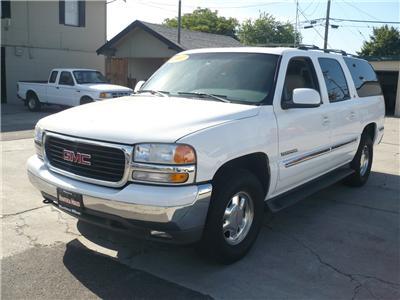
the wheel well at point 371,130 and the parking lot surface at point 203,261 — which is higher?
the wheel well at point 371,130

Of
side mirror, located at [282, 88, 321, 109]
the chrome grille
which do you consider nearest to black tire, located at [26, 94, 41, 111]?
the chrome grille

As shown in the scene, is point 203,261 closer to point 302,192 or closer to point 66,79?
point 302,192

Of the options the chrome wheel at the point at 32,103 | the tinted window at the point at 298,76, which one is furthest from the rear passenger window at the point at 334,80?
the chrome wheel at the point at 32,103

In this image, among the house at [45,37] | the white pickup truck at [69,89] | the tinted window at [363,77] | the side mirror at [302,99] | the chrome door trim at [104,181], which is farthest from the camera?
the house at [45,37]

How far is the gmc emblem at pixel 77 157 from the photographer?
146 inches

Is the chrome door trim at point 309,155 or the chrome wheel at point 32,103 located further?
the chrome wheel at point 32,103

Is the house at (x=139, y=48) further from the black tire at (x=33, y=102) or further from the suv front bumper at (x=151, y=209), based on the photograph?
the suv front bumper at (x=151, y=209)

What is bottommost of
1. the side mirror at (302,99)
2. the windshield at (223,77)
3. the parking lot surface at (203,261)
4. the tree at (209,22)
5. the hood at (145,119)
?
the parking lot surface at (203,261)

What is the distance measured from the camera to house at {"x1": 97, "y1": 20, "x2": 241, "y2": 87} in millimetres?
22641

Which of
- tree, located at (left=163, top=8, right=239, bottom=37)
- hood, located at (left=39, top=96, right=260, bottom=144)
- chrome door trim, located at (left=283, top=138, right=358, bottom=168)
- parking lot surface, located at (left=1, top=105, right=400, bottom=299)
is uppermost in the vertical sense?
tree, located at (left=163, top=8, right=239, bottom=37)

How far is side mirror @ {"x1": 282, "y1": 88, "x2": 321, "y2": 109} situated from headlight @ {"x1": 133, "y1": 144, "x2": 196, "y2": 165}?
1.53m

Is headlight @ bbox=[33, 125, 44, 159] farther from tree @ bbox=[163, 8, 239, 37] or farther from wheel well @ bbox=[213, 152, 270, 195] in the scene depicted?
tree @ bbox=[163, 8, 239, 37]

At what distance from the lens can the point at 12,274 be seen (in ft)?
12.4

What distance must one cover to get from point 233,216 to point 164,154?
3.40 ft
